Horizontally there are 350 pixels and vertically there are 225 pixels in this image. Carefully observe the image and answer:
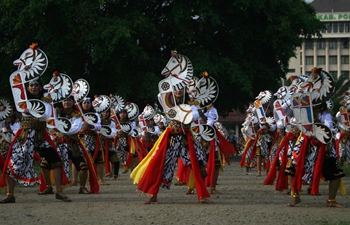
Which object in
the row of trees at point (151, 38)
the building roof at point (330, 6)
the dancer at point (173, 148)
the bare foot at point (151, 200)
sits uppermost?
the building roof at point (330, 6)

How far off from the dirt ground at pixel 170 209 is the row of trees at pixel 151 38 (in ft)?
56.1

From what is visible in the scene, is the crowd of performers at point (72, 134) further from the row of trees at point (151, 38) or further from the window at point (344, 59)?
the window at point (344, 59)

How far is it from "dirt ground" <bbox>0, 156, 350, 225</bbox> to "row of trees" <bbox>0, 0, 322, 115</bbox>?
17.1 metres

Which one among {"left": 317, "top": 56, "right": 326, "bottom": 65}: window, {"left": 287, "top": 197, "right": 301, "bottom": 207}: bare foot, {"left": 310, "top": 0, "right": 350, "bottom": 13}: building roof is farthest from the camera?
{"left": 317, "top": 56, "right": 326, "bottom": 65}: window

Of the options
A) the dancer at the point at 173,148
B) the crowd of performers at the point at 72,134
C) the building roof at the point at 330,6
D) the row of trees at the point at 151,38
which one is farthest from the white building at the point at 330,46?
the dancer at the point at 173,148

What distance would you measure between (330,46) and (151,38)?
83446 millimetres

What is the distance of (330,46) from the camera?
4451 inches

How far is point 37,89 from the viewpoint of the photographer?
40.4 ft

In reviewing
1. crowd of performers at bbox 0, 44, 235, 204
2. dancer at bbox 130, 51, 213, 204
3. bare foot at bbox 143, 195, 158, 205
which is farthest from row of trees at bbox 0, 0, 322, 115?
bare foot at bbox 143, 195, 158, 205

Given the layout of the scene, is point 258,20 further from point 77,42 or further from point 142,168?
point 142,168

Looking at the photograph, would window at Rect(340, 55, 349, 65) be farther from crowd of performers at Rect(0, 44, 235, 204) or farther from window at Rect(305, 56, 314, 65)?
crowd of performers at Rect(0, 44, 235, 204)

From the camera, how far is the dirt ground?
10.2 m

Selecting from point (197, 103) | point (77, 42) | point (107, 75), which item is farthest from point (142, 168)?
point (107, 75)

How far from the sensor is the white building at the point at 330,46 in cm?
10888
